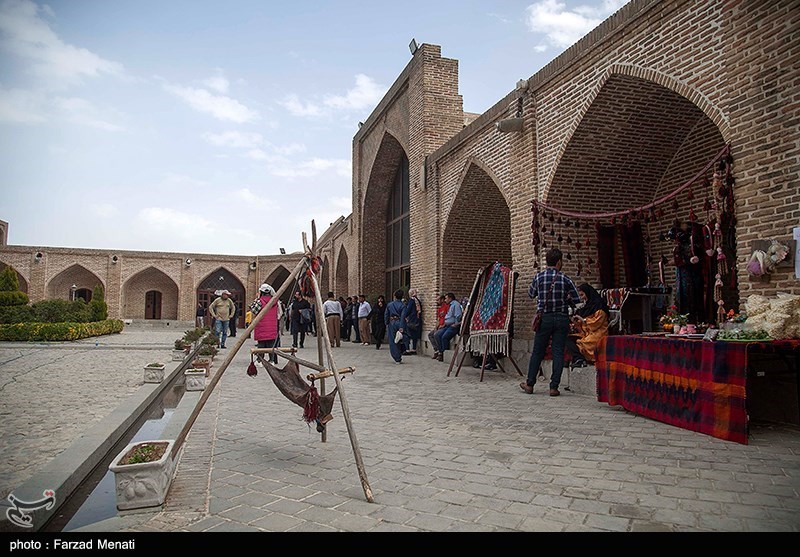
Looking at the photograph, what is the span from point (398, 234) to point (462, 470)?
13.7 m

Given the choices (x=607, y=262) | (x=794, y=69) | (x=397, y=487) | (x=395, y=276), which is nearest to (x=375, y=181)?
(x=395, y=276)

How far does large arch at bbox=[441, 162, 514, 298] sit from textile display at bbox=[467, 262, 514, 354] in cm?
303

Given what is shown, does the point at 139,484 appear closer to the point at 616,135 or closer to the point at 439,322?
the point at 616,135

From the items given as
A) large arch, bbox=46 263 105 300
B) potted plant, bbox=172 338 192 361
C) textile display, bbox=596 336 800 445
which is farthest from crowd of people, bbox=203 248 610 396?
large arch, bbox=46 263 105 300

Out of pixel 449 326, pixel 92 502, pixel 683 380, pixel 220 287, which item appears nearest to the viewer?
pixel 92 502

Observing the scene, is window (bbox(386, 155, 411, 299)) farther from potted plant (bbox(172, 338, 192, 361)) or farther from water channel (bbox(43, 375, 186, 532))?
water channel (bbox(43, 375, 186, 532))

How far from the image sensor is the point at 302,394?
12.0 feet

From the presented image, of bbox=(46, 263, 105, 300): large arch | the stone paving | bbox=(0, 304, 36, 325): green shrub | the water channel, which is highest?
bbox=(46, 263, 105, 300): large arch

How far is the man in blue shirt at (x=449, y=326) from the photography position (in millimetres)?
10109

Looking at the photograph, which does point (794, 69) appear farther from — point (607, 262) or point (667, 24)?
point (607, 262)

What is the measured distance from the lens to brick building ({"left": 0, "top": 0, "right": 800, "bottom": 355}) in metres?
4.63

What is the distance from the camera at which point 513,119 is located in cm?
834

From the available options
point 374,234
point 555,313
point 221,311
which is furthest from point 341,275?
point 555,313
